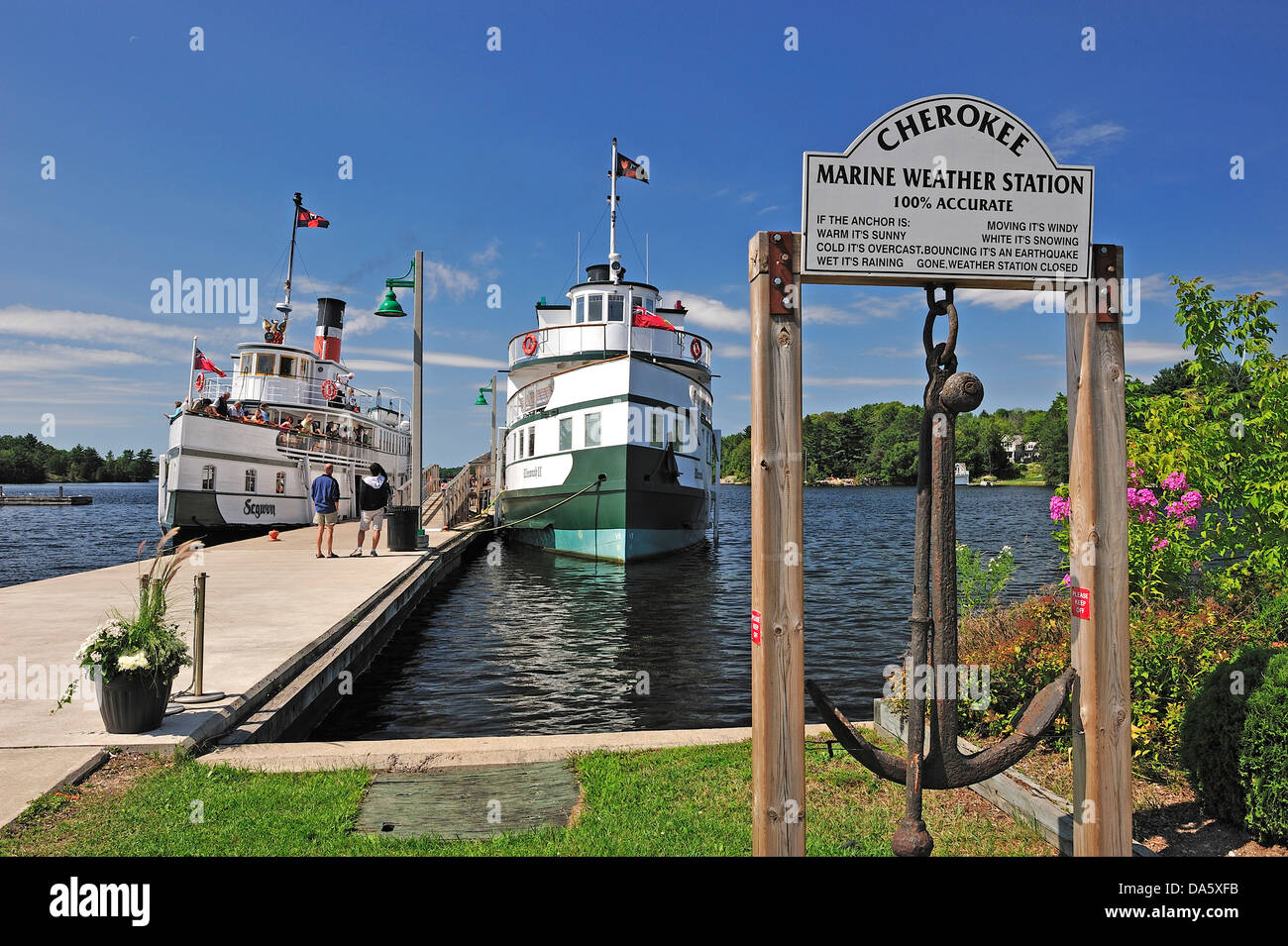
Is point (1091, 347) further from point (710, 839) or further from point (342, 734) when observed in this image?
point (342, 734)

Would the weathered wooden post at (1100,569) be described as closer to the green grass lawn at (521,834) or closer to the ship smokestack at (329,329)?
the green grass lawn at (521,834)

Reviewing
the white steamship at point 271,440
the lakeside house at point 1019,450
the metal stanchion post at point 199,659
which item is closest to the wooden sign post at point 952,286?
the metal stanchion post at point 199,659

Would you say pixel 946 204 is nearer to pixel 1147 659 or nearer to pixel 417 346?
pixel 1147 659

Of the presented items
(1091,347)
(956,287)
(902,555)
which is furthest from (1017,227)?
(902,555)

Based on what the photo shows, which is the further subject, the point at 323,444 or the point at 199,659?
the point at 323,444

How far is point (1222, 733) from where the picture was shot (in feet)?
13.6

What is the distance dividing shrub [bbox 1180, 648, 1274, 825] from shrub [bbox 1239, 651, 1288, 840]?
67mm

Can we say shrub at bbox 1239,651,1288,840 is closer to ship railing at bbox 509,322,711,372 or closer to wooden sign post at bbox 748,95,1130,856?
wooden sign post at bbox 748,95,1130,856

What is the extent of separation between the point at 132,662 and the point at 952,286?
5.38 meters

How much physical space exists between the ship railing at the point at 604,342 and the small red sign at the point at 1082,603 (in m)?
24.6

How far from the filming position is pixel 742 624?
590 inches

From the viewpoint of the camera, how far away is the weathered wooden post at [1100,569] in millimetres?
3430

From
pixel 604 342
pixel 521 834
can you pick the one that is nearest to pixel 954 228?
pixel 521 834
